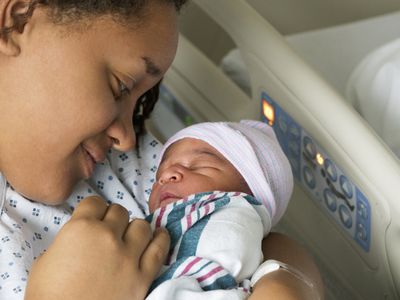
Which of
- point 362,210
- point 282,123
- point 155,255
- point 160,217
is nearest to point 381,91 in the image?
point 282,123

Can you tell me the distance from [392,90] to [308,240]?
0.37 metres

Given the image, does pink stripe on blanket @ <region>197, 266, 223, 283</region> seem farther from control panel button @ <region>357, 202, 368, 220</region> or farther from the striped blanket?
control panel button @ <region>357, 202, 368, 220</region>

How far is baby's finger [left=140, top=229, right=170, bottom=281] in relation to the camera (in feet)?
3.94

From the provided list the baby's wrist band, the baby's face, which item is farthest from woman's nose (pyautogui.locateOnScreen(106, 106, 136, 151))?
the baby's wrist band

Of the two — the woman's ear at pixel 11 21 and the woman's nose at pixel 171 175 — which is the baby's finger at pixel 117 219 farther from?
the woman's ear at pixel 11 21

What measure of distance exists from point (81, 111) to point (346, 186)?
53 centimetres

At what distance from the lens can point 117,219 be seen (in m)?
1.25

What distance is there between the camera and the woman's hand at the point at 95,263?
44.9 inches

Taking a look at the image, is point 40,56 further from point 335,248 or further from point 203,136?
point 335,248

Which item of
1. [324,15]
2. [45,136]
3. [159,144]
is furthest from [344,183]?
[324,15]

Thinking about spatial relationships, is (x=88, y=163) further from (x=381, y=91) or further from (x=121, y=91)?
(x=381, y=91)

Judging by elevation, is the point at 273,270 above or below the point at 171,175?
below

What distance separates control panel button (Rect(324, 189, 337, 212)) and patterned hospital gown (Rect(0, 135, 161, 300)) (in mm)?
350

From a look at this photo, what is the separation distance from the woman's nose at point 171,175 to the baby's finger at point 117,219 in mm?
180
